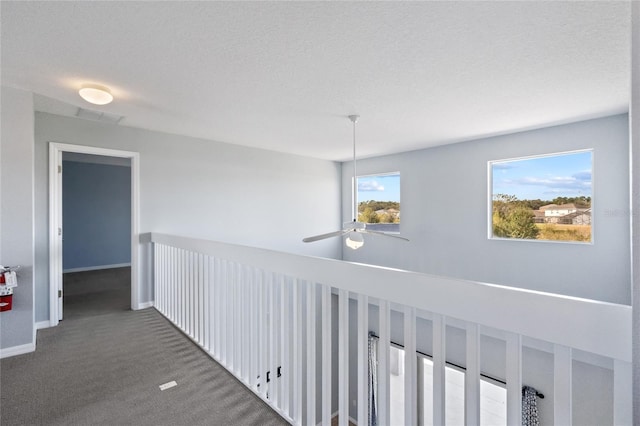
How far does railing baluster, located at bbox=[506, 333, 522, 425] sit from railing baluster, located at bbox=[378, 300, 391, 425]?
455mm

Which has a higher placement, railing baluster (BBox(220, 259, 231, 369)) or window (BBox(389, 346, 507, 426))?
railing baluster (BBox(220, 259, 231, 369))

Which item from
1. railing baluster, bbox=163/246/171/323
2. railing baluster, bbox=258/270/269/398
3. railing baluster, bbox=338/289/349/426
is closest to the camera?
railing baluster, bbox=338/289/349/426

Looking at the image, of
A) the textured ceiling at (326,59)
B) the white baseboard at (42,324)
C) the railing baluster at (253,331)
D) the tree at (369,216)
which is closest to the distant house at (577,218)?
the textured ceiling at (326,59)

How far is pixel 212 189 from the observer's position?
465 centimetres

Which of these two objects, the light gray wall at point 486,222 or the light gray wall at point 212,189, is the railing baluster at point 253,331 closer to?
the light gray wall at point 212,189

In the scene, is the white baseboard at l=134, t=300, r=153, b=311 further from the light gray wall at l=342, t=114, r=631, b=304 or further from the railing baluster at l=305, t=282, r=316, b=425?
the light gray wall at l=342, t=114, r=631, b=304

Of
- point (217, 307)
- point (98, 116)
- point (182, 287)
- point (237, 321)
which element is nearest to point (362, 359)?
point (237, 321)

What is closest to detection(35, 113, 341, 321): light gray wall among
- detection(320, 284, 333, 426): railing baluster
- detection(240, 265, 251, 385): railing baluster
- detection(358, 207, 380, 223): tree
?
detection(358, 207, 380, 223): tree

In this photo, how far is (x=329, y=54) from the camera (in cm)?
211

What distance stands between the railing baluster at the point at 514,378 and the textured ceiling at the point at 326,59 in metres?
1.68

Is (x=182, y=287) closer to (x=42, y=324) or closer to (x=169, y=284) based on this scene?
(x=169, y=284)

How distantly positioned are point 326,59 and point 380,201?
14.0 feet

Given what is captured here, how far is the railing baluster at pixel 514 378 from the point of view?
95 cm

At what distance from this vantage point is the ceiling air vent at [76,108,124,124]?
131 inches
